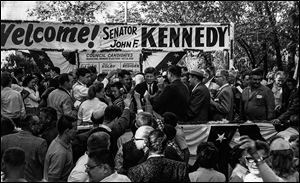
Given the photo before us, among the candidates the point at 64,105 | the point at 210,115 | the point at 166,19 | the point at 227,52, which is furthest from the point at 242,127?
the point at 166,19

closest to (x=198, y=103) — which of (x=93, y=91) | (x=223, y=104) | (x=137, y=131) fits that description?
(x=223, y=104)

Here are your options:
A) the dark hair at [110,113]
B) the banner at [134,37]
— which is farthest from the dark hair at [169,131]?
the banner at [134,37]

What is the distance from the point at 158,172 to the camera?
6559 mm

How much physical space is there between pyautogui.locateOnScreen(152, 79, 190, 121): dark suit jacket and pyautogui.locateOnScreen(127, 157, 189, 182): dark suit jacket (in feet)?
11.4

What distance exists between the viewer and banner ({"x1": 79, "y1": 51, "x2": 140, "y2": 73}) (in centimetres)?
1781

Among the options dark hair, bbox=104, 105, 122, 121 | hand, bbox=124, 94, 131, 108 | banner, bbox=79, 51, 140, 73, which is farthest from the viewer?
banner, bbox=79, 51, 140, 73

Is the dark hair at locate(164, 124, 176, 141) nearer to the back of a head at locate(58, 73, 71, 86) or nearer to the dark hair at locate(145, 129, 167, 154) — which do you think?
the dark hair at locate(145, 129, 167, 154)

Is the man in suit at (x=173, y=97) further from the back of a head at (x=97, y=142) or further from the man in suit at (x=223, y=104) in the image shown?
the back of a head at (x=97, y=142)

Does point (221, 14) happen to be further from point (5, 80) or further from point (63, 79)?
point (5, 80)

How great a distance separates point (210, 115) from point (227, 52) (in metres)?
5.59

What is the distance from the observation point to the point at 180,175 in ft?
21.7

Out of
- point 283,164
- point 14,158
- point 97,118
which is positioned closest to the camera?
point 14,158

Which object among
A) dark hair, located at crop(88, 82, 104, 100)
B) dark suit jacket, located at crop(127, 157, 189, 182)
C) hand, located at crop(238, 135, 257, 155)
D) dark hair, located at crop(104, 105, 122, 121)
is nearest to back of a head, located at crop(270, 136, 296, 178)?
hand, located at crop(238, 135, 257, 155)

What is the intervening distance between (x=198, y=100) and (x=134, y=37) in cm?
614
